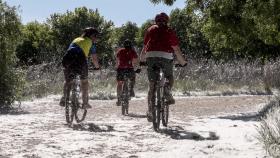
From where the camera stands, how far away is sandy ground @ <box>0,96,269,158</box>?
726 cm

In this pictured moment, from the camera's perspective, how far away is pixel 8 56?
1589cm

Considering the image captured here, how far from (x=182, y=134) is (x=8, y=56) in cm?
819

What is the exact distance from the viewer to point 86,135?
9039mm

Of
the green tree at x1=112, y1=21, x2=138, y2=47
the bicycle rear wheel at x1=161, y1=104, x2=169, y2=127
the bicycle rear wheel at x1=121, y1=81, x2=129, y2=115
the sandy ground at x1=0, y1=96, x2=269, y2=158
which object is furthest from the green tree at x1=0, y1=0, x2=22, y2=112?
the green tree at x1=112, y1=21, x2=138, y2=47

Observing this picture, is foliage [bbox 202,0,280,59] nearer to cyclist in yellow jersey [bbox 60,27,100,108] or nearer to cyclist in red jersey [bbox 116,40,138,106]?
cyclist in red jersey [bbox 116,40,138,106]

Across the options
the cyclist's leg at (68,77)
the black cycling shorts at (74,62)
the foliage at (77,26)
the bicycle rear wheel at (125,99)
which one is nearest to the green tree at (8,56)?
the bicycle rear wheel at (125,99)

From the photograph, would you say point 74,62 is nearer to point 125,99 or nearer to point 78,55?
point 78,55

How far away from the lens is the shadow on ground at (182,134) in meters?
8.62

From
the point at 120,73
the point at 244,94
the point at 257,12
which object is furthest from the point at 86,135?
the point at 244,94

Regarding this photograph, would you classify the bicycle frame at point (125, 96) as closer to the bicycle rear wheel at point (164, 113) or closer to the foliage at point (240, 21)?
the foliage at point (240, 21)

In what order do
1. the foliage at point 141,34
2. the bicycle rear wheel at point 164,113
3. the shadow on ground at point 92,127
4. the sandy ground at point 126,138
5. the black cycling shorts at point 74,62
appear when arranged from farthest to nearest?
1. the foliage at point 141,34
2. the black cycling shorts at point 74,62
3. the bicycle rear wheel at point 164,113
4. the shadow on ground at point 92,127
5. the sandy ground at point 126,138

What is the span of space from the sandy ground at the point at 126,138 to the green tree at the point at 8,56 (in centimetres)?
334

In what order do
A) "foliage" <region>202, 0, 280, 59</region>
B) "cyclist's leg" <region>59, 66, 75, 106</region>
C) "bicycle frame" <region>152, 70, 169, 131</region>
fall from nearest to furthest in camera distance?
"bicycle frame" <region>152, 70, 169, 131</region> → "cyclist's leg" <region>59, 66, 75, 106</region> → "foliage" <region>202, 0, 280, 59</region>

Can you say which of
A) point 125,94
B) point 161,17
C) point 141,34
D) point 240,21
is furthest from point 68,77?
point 141,34
